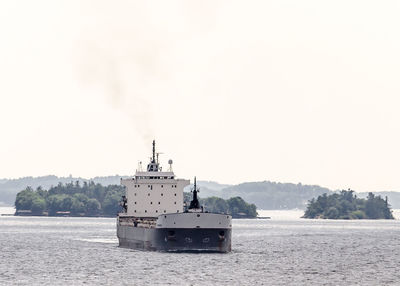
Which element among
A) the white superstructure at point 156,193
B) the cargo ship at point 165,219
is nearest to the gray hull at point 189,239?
the cargo ship at point 165,219

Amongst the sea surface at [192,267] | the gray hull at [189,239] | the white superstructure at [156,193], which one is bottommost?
the sea surface at [192,267]

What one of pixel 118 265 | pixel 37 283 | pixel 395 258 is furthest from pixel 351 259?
pixel 37 283

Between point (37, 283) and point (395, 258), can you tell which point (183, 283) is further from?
point (395, 258)

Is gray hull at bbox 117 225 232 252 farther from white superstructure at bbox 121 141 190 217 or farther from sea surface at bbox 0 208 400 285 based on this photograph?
white superstructure at bbox 121 141 190 217

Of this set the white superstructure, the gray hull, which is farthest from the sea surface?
the white superstructure

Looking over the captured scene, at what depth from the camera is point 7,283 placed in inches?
3140

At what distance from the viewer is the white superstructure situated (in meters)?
124

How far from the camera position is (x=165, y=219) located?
108312mm

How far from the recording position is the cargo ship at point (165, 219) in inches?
4250

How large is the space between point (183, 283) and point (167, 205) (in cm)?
4380

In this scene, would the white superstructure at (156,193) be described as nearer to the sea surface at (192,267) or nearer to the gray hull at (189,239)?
the sea surface at (192,267)

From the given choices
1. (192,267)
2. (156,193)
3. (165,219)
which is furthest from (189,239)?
(156,193)

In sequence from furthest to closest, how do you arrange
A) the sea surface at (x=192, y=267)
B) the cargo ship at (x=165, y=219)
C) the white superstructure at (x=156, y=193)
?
the white superstructure at (x=156, y=193) → the cargo ship at (x=165, y=219) → the sea surface at (x=192, y=267)

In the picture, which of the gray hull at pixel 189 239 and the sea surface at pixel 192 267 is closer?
the sea surface at pixel 192 267
